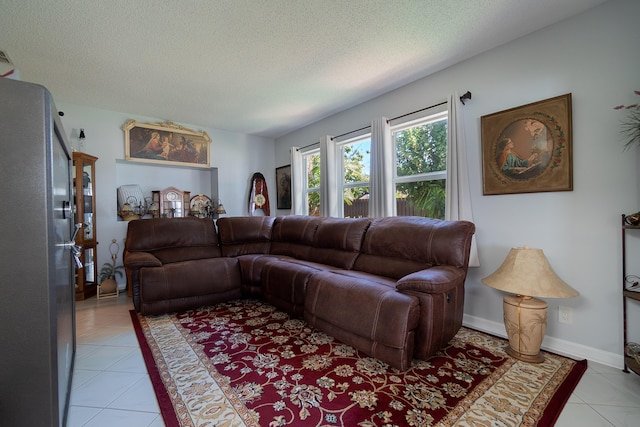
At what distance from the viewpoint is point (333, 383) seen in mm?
1676

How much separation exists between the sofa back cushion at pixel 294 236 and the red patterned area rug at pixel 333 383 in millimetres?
1221

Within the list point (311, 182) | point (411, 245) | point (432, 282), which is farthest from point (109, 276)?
point (432, 282)

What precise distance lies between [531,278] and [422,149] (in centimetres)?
167

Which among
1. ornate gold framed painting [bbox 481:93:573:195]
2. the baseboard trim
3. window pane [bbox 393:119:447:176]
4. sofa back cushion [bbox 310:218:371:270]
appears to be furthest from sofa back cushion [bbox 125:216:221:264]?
ornate gold framed painting [bbox 481:93:573:195]

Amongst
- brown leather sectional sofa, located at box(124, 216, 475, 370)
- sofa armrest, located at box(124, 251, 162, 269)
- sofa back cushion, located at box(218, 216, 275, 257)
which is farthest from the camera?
sofa back cushion, located at box(218, 216, 275, 257)

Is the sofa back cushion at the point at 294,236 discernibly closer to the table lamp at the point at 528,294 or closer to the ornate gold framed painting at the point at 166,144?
the ornate gold framed painting at the point at 166,144

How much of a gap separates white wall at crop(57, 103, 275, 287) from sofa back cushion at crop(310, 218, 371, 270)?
235 cm

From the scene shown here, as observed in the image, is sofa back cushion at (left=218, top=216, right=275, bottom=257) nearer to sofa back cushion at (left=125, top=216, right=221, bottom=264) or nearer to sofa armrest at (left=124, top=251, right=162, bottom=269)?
sofa back cushion at (left=125, top=216, right=221, bottom=264)

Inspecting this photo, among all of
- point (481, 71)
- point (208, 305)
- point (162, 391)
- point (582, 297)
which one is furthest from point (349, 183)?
point (162, 391)

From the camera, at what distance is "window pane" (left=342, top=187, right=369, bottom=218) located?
3771 mm

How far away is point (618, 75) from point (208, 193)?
5.12 meters

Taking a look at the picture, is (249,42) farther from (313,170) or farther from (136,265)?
(313,170)

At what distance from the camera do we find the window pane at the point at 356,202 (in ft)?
12.4

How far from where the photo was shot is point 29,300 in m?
0.90
